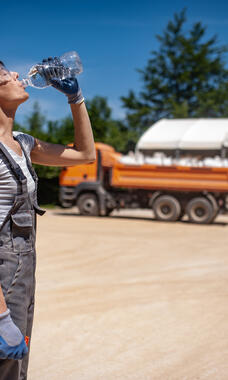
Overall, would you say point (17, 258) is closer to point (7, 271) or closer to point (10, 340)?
point (7, 271)

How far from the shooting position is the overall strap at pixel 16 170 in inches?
100

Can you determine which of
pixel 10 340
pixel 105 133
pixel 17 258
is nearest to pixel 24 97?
pixel 17 258

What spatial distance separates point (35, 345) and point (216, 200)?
13250mm

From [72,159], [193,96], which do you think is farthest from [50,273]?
[193,96]

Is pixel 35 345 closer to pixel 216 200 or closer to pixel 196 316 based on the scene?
pixel 196 316

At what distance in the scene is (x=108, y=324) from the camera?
5.66 metres

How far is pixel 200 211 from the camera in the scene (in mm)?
17469

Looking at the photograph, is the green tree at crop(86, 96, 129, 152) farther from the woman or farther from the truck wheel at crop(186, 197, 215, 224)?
the woman

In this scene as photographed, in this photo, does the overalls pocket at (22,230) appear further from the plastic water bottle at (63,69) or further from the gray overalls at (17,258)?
the plastic water bottle at (63,69)

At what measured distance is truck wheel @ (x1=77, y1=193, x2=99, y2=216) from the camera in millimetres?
18781

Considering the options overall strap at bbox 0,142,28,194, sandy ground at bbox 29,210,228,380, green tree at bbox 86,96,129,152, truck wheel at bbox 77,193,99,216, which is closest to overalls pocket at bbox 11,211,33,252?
overall strap at bbox 0,142,28,194

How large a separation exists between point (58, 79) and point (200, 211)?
1507 cm

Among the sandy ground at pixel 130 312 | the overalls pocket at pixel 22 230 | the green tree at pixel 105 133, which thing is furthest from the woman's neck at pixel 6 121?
the green tree at pixel 105 133

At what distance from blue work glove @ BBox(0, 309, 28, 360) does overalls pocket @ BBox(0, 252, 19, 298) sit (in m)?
0.16
